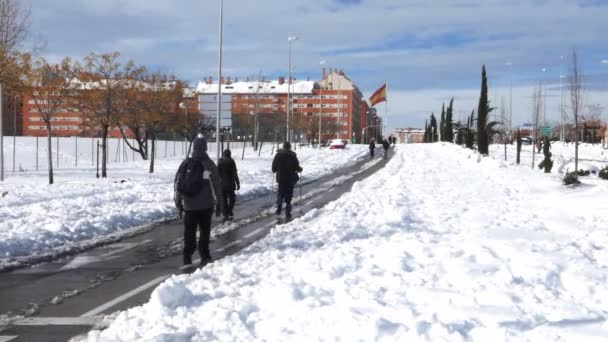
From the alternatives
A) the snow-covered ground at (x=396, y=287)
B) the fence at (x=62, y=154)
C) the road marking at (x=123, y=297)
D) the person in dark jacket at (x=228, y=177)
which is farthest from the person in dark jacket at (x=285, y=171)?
the fence at (x=62, y=154)

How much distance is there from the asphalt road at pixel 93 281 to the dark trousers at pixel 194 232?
0.29 meters

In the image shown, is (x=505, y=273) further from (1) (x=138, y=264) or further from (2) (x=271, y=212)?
(2) (x=271, y=212)

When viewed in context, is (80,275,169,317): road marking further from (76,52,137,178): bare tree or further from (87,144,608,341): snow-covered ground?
(76,52,137,178): bare tree

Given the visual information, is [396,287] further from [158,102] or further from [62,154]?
[62,154]

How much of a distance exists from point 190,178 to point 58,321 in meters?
3.45

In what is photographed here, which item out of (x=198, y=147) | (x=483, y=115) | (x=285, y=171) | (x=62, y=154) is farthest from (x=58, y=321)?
(x=62, y=154)

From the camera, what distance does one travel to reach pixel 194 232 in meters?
9.34

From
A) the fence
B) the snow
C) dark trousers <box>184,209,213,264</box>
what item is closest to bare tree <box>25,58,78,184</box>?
the fence

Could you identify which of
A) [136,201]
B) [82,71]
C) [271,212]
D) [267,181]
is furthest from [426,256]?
[82,71]

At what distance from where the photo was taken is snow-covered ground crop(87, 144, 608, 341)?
17.4 ft

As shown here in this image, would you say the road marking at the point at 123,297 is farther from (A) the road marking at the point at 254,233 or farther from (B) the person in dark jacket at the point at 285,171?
(B) the person in dark jacket at the point at 285,171

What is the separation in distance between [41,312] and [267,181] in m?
21.5

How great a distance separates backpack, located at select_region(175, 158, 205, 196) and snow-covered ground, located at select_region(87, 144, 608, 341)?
3.54 feet

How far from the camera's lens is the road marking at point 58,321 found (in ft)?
19.6
